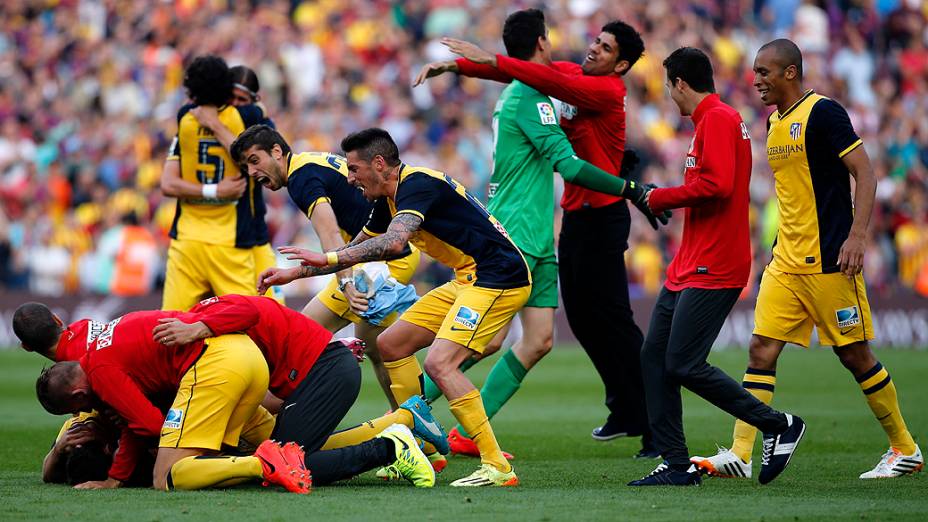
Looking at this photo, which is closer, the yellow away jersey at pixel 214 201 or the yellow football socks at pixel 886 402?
the yellow football socks at pixel 886 402

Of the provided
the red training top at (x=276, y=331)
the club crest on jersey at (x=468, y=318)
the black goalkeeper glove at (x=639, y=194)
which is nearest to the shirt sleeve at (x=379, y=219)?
the club crest on jersey at (x=468, y=318)

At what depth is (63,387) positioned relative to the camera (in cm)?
739

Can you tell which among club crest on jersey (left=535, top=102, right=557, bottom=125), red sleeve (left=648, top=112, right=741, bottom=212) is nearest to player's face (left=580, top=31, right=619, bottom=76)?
club crest on jersey (left=535, top=102, right=557, bottom=125)

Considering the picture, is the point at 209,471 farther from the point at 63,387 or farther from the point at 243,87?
the point at 243,87

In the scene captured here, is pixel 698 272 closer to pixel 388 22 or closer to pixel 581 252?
pixel 581 252

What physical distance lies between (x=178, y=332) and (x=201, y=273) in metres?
3.89

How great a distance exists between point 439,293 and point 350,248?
100 cm

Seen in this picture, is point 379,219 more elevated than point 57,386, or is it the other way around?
point 379,219

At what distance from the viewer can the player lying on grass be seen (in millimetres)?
7438

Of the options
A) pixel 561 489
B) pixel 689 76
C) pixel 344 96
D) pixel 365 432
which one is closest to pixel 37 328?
pixel 365 432

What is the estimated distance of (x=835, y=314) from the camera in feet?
27.7

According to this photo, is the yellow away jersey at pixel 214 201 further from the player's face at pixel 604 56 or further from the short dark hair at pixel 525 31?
the player's face at pixel 604 56

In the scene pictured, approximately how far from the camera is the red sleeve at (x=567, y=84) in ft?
31.2

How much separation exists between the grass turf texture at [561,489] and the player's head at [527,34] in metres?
2.98
